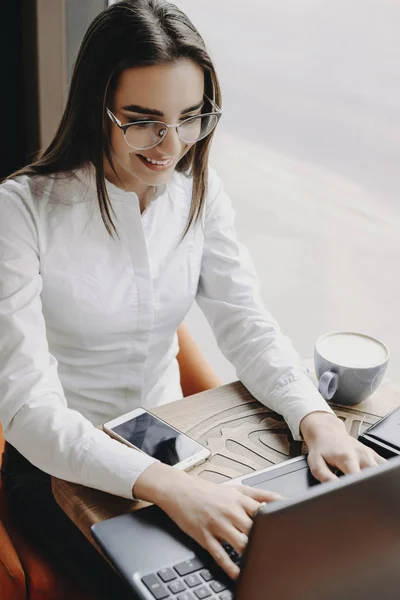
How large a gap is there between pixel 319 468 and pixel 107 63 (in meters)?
0.75

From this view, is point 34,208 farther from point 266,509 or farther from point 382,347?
point 266,509

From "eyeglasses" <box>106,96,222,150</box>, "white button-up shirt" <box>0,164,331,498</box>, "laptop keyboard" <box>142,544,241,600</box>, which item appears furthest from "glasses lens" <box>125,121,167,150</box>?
"laptop keyboard" <box>142,544,241,600</box>

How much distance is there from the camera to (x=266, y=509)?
65cm

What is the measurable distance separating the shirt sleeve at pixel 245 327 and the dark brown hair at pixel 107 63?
0.25 m

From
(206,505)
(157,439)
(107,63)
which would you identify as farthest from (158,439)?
(107,63)

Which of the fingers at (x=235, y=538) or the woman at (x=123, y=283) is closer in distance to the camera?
the fingers at (x=235, y=538)

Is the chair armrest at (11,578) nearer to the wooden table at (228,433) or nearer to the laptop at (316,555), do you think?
the wooden table at (228,433)

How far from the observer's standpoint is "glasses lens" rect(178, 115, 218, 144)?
129 cm

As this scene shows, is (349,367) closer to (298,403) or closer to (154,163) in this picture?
(298,403)

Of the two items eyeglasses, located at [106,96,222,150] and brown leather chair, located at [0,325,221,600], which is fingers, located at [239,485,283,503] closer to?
brown leather chair, located at [0,325,221,600]

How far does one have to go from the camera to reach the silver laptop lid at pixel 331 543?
670 millimetres

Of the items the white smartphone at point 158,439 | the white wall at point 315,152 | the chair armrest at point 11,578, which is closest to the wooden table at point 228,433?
the white smartphone at point 158,439

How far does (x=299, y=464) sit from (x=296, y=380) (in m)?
0.20

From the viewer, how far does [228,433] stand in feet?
3.99
